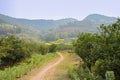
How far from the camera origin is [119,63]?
17.9m

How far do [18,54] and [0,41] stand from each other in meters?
3.35

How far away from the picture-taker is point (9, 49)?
119 ft

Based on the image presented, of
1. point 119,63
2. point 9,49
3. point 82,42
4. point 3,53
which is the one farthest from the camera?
point 9,49

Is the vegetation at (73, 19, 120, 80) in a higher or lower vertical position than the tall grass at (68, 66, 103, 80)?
higher

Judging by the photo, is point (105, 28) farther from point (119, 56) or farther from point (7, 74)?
point (7, 74)

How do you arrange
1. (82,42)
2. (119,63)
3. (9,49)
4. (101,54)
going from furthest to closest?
(9,49) → (82,42) → (101,54) → (119,63)

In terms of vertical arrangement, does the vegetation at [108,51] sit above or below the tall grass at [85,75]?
above

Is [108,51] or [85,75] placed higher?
[108,51]

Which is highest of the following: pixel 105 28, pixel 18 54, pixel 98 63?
pixel 105 28

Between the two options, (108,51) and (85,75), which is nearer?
(108,51)

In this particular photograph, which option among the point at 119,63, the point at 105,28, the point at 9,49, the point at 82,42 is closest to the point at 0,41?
the point at 9,49

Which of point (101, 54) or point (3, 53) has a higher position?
point (101, 54)

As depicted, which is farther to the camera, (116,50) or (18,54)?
(18,54)

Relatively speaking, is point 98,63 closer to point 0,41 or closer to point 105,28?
point 105,28
